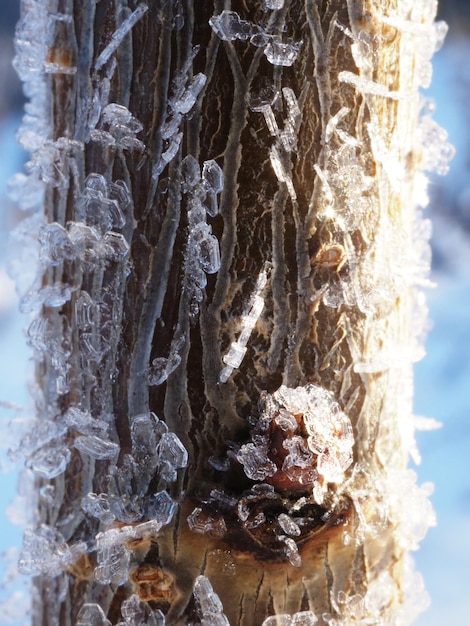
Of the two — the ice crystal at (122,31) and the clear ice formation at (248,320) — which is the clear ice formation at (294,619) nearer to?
the clear ice formation at (248,320)

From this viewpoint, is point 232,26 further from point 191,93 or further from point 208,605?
point 208,605

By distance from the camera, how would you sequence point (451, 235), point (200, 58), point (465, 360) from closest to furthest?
point (200, 58)
point (451, 235)
point (465, 360)

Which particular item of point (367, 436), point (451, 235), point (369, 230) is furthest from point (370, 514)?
point (451, 235)

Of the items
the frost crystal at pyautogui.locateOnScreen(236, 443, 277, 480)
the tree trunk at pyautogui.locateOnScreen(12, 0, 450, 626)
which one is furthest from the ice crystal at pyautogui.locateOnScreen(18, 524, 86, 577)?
the frost crystal at pyautogui.locateOnScreen(236, 443, 277, 480)

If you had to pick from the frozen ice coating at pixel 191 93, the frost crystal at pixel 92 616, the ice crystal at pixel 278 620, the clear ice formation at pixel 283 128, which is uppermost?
the frozen ice coating at pixel 191 93

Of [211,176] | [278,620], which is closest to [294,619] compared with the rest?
[278,620]

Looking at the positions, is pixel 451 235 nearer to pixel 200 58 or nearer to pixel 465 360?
pixel 465 360

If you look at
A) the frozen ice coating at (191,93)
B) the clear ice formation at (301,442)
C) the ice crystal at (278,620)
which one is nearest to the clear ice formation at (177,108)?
the frozen ice coating at (191,93)

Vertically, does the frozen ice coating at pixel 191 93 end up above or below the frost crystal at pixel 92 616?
above
